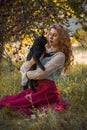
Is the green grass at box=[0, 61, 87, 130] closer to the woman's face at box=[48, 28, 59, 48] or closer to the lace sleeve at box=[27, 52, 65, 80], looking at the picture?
the lace sleeve at box=[27, 52, 65, 80]

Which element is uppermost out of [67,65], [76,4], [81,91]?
[76,4]

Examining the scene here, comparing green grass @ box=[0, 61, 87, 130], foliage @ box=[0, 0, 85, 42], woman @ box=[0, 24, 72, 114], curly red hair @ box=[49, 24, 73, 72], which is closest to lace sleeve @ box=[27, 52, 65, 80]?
woman @ box=[0, 24, 72, 114]

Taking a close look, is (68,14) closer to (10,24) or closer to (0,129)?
(10,24)

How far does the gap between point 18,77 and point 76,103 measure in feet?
8.25

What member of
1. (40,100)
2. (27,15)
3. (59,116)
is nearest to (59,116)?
(59,116)

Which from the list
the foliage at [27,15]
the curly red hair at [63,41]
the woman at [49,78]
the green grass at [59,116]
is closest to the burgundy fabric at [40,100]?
the woman at [49,78]

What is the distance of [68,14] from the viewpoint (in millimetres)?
7012

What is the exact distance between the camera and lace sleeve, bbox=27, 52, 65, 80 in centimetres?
580

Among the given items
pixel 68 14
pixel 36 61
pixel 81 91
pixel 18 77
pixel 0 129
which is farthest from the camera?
pixel 18 77

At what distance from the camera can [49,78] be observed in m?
5.92

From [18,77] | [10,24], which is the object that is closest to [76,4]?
[10,24]

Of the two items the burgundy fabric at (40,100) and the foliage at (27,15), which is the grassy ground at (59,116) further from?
the foliage at (27,15)

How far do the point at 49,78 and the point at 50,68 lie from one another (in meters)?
0.18

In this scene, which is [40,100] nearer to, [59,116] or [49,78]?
[49,78]
